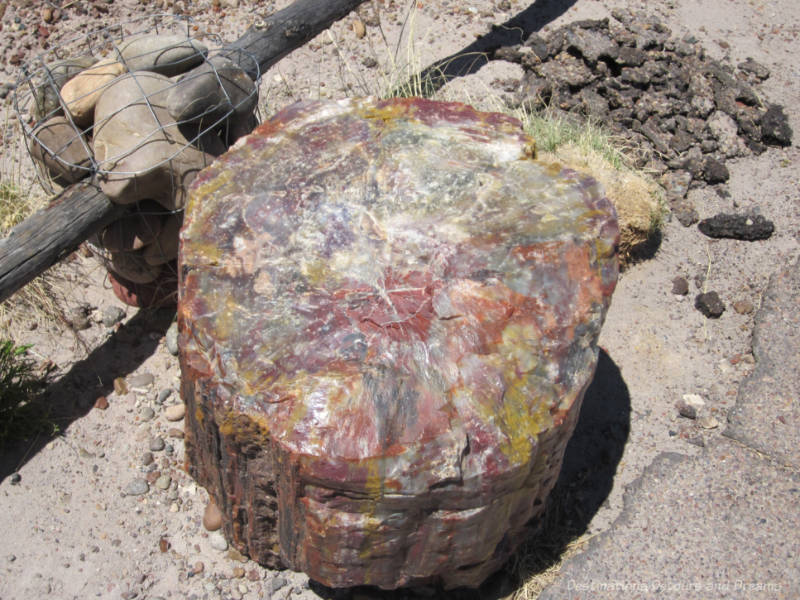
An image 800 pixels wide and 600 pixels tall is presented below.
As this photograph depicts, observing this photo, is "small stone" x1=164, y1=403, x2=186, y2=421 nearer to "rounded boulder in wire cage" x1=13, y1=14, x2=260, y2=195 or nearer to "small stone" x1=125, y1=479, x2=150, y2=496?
"small stone" x1=125, y1=479, x2=150, y2=496

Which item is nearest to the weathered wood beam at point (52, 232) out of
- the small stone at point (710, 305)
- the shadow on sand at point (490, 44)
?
the shadow on sand at point (490, 44)

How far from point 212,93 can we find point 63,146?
662 mm

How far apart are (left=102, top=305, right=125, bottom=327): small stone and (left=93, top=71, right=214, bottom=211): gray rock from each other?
27.9 inches

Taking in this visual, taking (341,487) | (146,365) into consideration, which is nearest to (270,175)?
(341,487)

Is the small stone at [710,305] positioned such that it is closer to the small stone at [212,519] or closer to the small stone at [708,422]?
the small stone at [708,422]

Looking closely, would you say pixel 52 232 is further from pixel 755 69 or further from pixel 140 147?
pixel 755 69

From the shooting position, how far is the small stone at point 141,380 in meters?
3.53

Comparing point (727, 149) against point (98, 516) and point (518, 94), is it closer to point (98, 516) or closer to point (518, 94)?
point (518, 94)

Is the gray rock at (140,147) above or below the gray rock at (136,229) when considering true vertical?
above

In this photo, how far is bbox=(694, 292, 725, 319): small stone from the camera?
3.74 meters

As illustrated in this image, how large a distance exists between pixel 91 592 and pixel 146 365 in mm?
1043

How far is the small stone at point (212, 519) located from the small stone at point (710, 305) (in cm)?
239

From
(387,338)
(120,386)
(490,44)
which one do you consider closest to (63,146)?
(120,386)

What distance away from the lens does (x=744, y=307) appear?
3791mm
